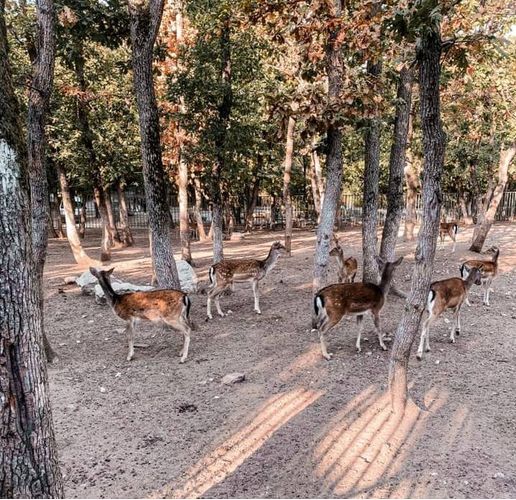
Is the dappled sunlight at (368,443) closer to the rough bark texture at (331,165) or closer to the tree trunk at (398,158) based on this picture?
the rough bark texture at (331,165)

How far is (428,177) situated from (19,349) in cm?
415

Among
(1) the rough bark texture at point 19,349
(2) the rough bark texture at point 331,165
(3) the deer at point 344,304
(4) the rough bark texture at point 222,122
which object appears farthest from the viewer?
(4) the rough bark texture at point 222,122

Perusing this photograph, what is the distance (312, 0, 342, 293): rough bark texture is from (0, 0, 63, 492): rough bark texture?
6.10m

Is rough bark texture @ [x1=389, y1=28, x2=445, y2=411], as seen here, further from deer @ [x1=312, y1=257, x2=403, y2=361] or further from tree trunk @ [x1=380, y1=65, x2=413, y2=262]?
tree trunk @ [x1=380, y1=65, x2=413, y2=262]

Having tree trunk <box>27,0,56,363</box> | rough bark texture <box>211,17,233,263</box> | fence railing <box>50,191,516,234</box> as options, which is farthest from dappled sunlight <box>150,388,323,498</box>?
fence railing <box>50,191,516,234</box>

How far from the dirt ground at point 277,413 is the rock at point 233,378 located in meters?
0.10

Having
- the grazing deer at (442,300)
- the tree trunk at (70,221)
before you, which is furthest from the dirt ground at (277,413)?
the tree trunk at (70,221)

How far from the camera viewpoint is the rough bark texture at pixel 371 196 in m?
10.2

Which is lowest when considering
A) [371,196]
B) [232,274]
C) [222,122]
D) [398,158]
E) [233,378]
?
[233,378]

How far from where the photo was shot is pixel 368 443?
205 inches

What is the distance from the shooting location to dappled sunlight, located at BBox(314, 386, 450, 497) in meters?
4.59

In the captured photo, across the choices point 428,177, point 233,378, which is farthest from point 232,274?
point 428,177

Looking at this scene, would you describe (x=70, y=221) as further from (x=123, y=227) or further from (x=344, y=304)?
(x=344, y=304)

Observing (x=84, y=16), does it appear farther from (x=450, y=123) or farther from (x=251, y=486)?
(x=450, y=123)
